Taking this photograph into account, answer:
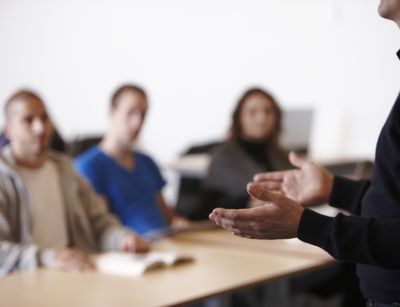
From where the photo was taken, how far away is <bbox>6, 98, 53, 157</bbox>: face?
7.30 ft

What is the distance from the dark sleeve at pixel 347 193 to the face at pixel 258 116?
1603mm

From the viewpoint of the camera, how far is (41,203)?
2.25 m

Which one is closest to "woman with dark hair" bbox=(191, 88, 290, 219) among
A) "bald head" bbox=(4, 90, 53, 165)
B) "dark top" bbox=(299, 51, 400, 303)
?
"bald head" bbox=(4, 90, 53, 165)

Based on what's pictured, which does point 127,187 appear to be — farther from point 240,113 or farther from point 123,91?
point 240,113

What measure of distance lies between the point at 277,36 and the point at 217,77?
2.07 feet

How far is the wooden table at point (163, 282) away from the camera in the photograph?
164 centimetres

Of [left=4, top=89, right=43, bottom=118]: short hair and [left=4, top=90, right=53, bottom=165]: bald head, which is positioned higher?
[left=4, top=89, right=43, bottom=118]: short hair

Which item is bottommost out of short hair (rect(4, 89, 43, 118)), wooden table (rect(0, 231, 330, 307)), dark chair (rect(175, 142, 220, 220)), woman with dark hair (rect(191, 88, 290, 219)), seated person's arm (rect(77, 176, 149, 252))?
dark chair (rect(175, 142, 220, 220))

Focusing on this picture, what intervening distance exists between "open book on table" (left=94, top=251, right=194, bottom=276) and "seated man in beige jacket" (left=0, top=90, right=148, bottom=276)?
0.04 metres

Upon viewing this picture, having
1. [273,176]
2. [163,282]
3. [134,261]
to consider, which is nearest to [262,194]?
[273,176]

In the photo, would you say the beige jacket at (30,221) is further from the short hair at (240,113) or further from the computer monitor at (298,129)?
the computer monitor at (298,129)

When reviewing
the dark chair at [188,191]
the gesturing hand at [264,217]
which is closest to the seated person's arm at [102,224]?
the gesturing hand at [264,217]

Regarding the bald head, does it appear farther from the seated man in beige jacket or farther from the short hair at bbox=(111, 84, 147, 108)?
the short hair at bbox=(111, 84, 147, 108)

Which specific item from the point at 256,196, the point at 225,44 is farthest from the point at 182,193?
the point at 256,196
